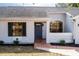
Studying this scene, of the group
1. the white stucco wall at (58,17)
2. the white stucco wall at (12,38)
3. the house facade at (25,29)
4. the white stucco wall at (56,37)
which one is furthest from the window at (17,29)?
the white stucco wall at (58,17)

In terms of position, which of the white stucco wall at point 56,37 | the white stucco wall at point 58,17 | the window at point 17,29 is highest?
the white stucco wall at point 58,17

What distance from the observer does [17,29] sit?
25.1m

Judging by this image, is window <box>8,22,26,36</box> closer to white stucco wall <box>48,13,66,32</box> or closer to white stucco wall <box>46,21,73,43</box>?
white stucco wall <box>46,21,73,43</box>

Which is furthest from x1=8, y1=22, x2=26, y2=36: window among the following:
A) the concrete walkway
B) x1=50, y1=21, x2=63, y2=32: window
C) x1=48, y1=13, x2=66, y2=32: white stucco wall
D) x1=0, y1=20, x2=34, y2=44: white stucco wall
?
x1=50, y1=21, x2=63, y2=32: window

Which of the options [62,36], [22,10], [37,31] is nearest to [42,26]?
[37,31]

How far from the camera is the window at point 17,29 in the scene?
81.5 feet

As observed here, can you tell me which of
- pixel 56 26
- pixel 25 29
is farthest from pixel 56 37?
pixel 56 26

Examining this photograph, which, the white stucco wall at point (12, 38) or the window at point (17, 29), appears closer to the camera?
the white stucco wall at point (12, 38)

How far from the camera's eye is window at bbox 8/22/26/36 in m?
24.8

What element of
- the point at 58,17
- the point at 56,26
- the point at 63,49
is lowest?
the point at 63,49

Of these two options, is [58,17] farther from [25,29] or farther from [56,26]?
[25,29]

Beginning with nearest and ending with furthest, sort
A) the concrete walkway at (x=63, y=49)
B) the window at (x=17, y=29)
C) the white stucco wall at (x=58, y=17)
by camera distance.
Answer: the concrete walkway at (x=63, y=49) → the window at (x=17, y=29) → the white stucco wall at (x=58, y=17)

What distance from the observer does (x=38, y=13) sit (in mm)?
26109

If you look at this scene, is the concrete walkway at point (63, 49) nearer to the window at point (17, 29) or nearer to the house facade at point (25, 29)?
the house facade at point (25, 29)
